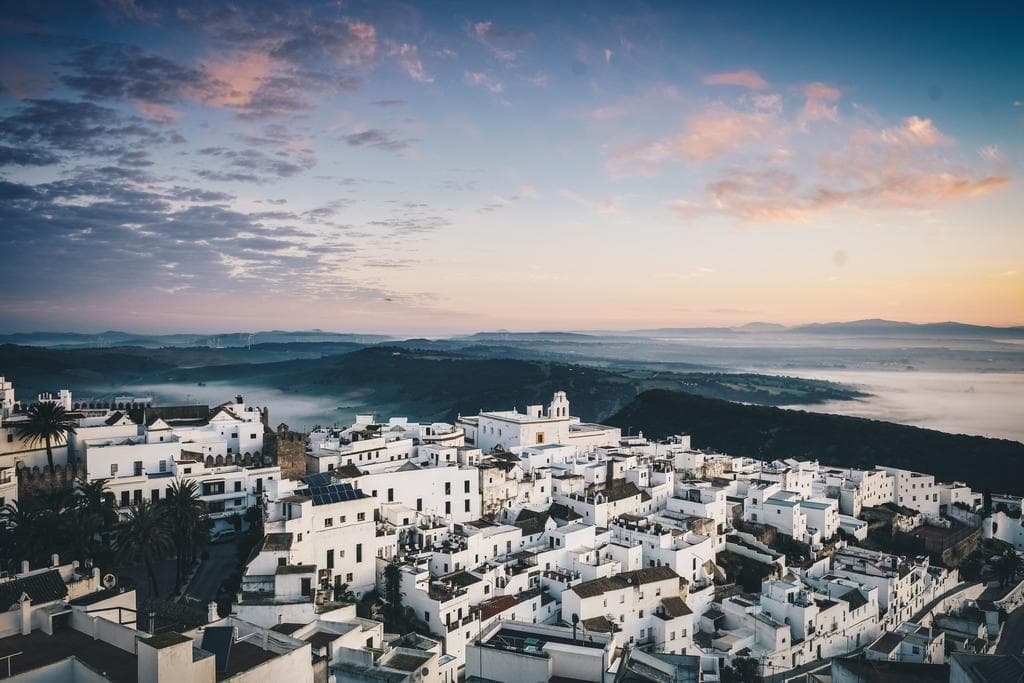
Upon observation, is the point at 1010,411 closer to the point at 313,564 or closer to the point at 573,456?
the point at 573,456

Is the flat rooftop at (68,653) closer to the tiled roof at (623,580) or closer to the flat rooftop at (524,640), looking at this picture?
the flat rooftop at (524,640)

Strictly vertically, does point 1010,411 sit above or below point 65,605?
below

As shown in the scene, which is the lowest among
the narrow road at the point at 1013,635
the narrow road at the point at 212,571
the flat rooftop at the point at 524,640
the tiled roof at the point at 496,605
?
the narrow road at the point at 1013,635

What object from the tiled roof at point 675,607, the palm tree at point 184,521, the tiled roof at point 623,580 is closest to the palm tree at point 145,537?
the palm tree at point 184,521

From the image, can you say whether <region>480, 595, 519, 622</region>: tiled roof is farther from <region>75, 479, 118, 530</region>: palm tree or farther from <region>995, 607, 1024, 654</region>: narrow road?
<region>995, 607, 1024, 654</region>: narrow road

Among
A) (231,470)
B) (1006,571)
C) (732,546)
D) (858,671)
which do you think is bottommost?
(1006,571)

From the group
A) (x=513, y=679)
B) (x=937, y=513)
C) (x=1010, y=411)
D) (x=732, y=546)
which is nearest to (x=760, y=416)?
(x=937, y=513)

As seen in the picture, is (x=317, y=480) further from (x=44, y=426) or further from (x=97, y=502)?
(x=44, y=426)
